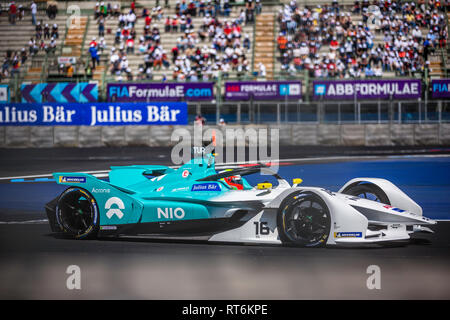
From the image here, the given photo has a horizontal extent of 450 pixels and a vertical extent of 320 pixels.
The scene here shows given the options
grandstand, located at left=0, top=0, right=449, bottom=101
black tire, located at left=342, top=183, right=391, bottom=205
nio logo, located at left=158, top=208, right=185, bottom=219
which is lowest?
nio logo, located at left=158, top=208, right=185, bottom=219

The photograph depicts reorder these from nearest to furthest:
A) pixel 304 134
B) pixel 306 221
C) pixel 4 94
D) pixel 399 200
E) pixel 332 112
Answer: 1. pixel 306 221
2. pixel 399 200
3. pixel 304 134
4. pixel 332 112
5. pixel 4 94

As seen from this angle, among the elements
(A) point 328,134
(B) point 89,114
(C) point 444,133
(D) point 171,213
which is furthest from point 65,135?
(D) point 171,213

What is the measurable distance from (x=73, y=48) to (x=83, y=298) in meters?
31.8

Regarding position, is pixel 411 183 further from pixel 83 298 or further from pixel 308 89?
pixel 308 89

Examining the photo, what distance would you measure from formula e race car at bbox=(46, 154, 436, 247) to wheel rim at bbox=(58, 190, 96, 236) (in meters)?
0.01

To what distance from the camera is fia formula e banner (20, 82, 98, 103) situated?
3020 centimetres

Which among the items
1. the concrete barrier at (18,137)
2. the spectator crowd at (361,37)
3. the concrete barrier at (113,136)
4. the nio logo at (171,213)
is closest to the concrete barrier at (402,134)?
the spectator crowd at (361,37)

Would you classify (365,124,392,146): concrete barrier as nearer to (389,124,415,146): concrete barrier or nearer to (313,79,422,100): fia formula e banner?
(389,124,415,146): concrete barrier

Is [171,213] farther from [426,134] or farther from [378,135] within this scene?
[426,134]

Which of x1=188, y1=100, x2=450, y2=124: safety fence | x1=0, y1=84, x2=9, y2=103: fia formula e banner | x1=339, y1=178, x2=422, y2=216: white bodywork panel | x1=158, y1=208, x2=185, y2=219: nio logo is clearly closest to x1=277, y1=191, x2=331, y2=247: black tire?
x1=158, y1=208, x2=185, y2=219: nio logo

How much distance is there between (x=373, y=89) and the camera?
95.0 feet

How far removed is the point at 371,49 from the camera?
32.9 m

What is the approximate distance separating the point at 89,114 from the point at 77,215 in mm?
21297
